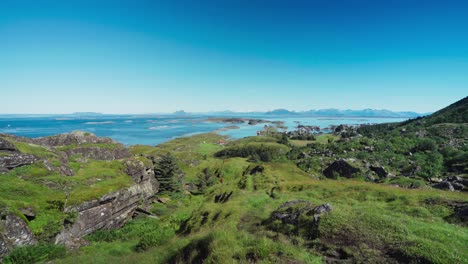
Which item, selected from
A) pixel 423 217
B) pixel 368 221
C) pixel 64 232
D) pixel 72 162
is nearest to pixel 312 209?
pixel 368 221

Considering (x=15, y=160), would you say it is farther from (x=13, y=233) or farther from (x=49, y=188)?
(x=13, y=233)

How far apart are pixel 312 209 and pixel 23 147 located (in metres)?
33.2

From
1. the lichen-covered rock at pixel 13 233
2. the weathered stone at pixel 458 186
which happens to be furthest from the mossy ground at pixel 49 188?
the weathered stone at pixel 458 186

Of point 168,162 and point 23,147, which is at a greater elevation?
point 23,147

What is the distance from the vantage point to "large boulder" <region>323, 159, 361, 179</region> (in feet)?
164

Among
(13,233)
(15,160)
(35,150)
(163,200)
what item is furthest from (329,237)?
(35,150)

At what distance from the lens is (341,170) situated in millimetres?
51594

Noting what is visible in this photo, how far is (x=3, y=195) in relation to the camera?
18.9 meters

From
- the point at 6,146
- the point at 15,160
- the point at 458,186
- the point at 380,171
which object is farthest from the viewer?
the point at 380,171

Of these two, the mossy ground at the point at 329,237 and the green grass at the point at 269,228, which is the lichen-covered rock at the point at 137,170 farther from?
the mossy ground at the point at 329,237

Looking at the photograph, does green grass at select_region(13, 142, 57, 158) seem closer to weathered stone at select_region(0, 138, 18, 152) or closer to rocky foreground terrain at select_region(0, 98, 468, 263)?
rocky foreground terrain at select_region(0, 98, 468, 263)

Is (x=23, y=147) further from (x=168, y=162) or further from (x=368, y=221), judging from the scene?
(x=368, y=221)

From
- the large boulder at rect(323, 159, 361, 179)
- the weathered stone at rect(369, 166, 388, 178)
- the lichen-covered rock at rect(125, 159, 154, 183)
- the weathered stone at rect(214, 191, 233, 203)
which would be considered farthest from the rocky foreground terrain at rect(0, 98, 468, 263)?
the large boulder at rect(323, 159, 361, 179)

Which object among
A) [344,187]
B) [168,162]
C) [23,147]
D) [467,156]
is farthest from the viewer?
[467,156]
